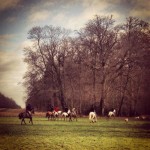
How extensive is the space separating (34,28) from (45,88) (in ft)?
13.9

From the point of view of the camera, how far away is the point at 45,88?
16.6 metres

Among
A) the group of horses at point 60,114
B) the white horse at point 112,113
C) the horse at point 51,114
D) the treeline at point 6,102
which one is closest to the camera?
the treeline at point 6,102

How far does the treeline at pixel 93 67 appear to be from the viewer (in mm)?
15367

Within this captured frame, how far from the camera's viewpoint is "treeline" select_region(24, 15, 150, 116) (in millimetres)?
15367

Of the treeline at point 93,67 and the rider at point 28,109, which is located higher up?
the treeline at point 93,67

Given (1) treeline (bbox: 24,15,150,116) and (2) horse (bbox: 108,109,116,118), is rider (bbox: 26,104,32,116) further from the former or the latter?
(2) horse (bbox: 108,109,116,118)

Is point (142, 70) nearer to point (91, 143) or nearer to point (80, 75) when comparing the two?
point (80, 75)

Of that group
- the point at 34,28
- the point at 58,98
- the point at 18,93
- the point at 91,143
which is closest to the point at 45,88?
the point at 58,98

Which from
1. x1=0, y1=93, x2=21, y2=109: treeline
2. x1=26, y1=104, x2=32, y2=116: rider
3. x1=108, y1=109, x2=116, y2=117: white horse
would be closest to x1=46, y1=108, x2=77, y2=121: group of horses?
x1=108, y1=109, x2=116, y2=117: white horse

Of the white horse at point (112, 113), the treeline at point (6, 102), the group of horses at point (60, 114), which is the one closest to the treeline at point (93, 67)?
the white horse at point (112, 113)

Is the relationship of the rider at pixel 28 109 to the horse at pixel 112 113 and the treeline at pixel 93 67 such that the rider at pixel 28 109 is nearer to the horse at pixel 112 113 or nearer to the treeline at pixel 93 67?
the treeline at pixel 93 67

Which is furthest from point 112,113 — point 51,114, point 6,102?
Result: point 6,102

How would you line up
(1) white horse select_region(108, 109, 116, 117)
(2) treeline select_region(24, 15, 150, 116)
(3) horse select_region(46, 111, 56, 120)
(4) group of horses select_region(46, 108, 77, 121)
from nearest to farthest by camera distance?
(2) treeline select_region(24, 15, 150, 116) < (3) horse select_region(46, 111, 56, 120) < (4) group of horses select_region(46, 108, 77, 121) < (1) white horse select_region(108, 109, 116, 117)

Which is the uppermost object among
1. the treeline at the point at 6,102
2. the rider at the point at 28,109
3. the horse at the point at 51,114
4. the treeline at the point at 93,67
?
the treeline at the point at 93,67
